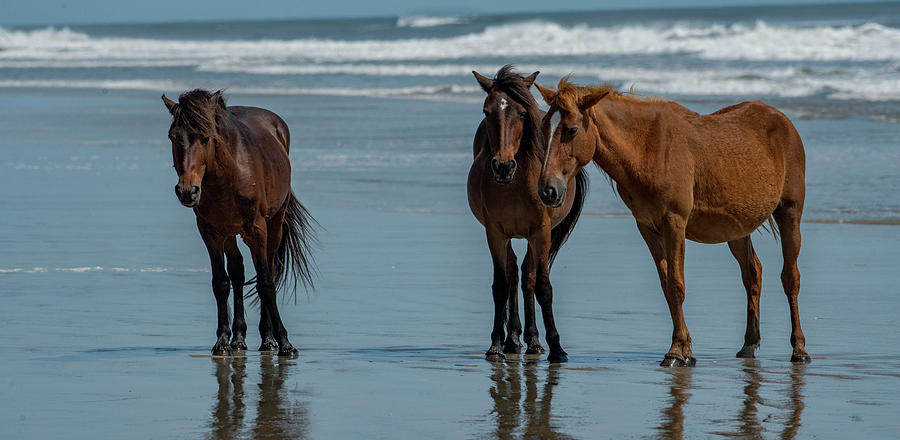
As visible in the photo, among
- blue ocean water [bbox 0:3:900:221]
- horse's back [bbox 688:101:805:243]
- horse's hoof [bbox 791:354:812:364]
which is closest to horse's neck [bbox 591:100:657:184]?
horse's back [bbox 688:101:805:243]

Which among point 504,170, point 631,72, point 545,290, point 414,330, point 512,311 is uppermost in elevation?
point 631,72

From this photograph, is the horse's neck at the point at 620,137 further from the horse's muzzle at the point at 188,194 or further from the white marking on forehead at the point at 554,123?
the horse's muzzle at the point at 188,194

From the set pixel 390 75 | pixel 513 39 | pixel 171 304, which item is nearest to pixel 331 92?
pixel 390 75

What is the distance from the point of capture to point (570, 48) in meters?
53.8

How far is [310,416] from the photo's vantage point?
5.11 m

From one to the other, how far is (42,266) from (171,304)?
5.49 ft

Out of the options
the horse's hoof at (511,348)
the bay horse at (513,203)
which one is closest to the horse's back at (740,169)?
the bay horse at (513,203)

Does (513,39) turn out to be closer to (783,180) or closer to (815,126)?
(815,126)

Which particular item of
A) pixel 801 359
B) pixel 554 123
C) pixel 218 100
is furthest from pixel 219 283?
pixel 801 359

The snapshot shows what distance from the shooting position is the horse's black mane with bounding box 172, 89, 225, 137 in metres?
Answer: 6.25

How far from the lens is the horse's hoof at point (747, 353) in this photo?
6532 millimetres

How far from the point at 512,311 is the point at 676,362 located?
45.9 inches

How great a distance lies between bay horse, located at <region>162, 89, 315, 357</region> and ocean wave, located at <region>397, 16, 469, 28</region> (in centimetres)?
9473

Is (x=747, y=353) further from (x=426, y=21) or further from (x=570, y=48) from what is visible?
(x=426, y=21)
